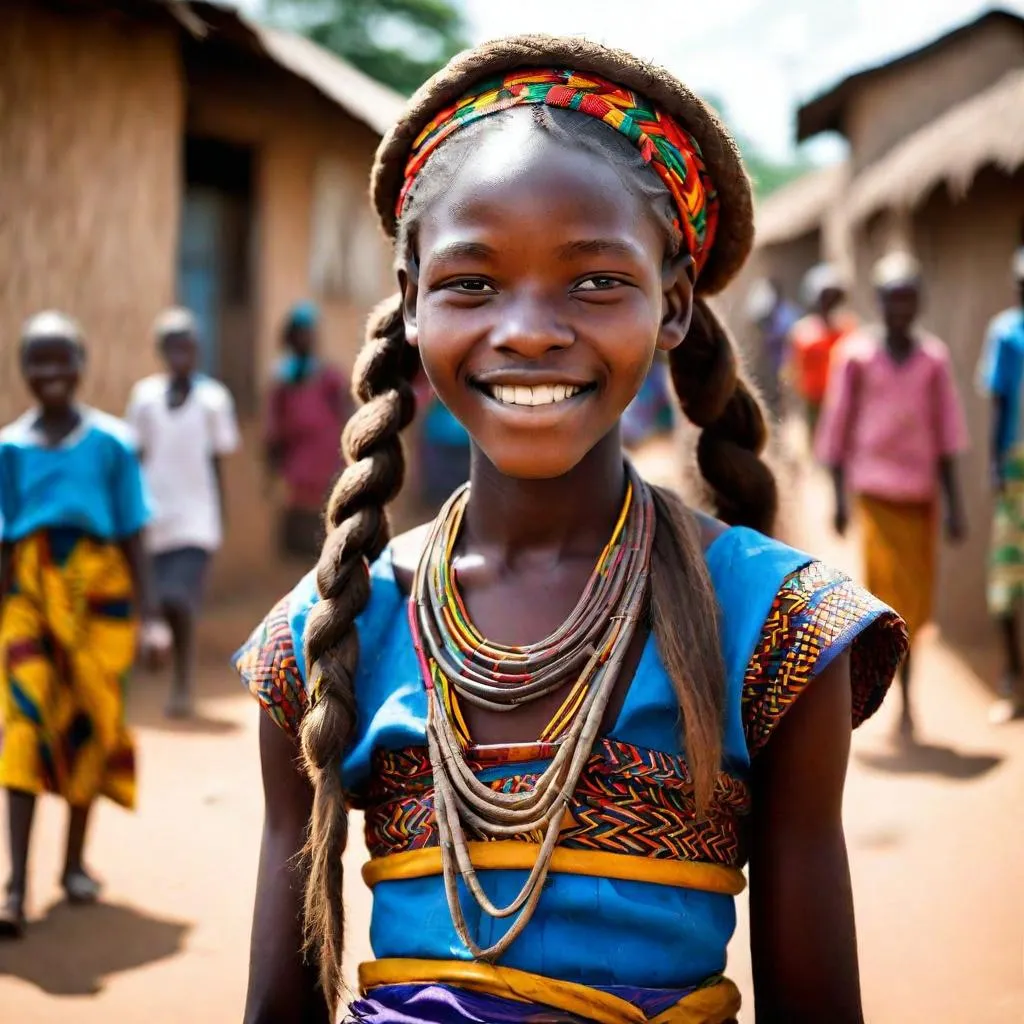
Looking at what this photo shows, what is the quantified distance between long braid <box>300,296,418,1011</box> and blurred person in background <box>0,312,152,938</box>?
9.31 feet

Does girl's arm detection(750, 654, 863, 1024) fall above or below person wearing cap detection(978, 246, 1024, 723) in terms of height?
below

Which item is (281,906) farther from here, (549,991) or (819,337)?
(819,337)

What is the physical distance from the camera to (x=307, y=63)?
10.7m

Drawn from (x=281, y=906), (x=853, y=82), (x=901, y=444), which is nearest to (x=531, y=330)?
(x=281, y=906)

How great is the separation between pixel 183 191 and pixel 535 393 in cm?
927

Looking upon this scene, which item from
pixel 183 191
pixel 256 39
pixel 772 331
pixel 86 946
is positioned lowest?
pixel 86 946

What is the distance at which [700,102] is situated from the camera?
70.4 inches

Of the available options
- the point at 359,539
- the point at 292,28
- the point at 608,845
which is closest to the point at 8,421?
the point at 359,539

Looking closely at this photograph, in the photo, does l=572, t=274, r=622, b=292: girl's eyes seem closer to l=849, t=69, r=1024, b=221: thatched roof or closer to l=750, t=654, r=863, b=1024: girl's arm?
l=750, t=654, r=863, b=1024: girl's arm

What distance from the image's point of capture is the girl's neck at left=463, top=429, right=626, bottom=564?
186 cm

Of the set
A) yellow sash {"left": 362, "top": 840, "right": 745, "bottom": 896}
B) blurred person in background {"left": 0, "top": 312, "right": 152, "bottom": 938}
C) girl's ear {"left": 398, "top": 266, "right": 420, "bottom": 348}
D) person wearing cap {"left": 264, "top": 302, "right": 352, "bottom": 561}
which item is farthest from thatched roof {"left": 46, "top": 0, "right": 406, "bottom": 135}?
yellow sash {"left": 362, "top": 840, "right": 745, "bottom": 896}

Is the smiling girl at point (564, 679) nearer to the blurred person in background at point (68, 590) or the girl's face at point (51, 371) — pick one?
the blurred person in background at point (68, 590)

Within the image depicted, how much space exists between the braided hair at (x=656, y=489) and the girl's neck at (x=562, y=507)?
0.08 m

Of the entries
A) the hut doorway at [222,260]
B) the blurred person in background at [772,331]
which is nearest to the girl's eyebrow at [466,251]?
the hut doorway at [222,260]
